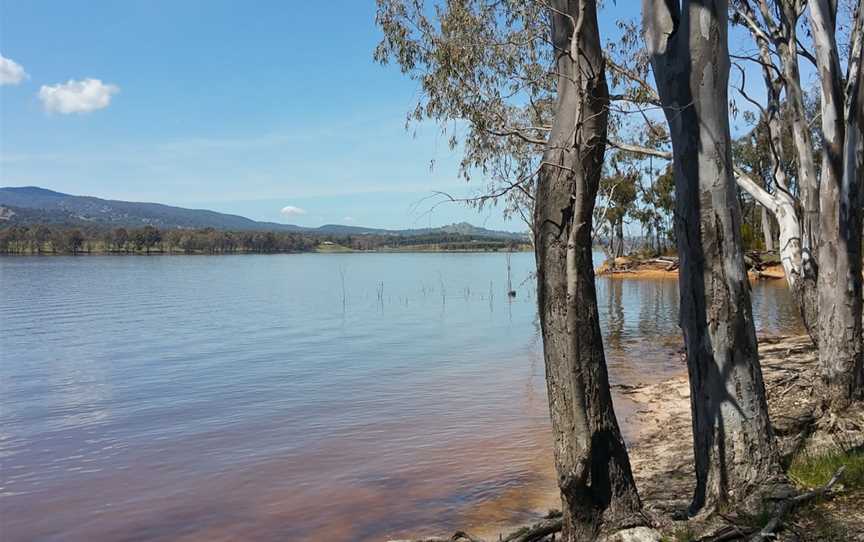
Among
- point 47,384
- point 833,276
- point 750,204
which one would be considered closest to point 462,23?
point 833,276

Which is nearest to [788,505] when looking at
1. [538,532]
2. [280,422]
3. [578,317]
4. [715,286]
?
[715,286]

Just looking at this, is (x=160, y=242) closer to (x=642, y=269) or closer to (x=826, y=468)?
(x=642, y=269)

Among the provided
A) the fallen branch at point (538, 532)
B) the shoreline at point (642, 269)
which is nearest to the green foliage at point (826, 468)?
Result: the fallen branch at point (538, 532)

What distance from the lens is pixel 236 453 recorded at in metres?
7.74

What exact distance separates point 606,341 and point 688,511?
12.6m

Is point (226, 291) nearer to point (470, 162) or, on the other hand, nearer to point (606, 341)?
point (606, 341)

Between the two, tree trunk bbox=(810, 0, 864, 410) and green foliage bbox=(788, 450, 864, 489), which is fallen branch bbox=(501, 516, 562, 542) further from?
tree trunk bbox=(810, 0, 864, 410)

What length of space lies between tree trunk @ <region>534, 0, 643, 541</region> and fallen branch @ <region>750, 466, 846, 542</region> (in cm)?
54

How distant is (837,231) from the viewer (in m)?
5.69

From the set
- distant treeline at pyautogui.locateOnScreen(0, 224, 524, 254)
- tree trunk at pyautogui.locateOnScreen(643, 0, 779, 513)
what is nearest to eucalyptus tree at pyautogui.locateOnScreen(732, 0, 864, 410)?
tree trunk at pyautogui.locateOnScreen(643, 0, 779, 513)

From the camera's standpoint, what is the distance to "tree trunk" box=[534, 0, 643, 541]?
127 inches

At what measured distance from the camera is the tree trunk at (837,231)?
5.54 metres

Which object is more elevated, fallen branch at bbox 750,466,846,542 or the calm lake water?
fallen branch at bbox 750,466,846,542

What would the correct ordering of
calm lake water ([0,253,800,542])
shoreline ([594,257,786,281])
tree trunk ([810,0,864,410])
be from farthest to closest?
1. shoreline ([594,257,786,281])
2. calm lake water ([0,253,800,542])
3. tree trunk ([810,0,864,410])
